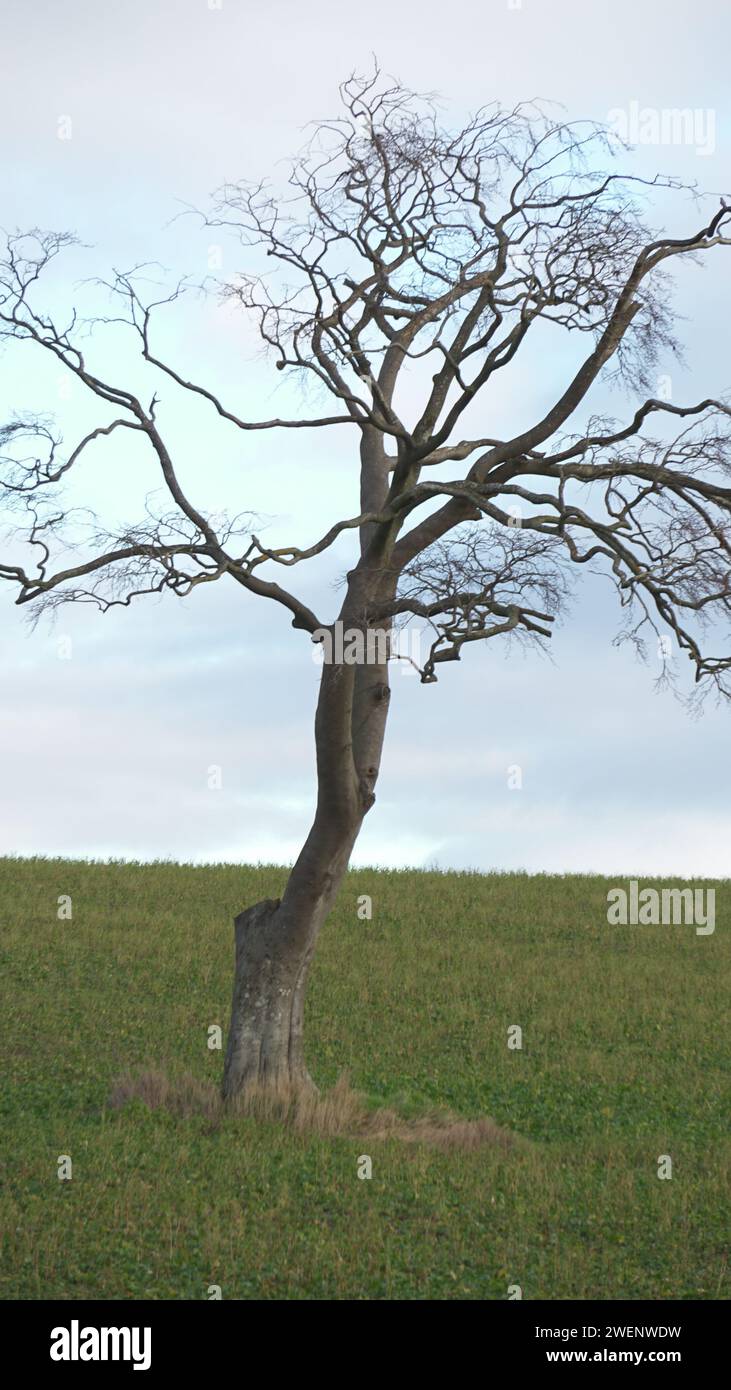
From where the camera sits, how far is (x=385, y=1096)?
20.3m

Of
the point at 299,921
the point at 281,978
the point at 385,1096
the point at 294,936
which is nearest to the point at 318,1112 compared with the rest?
the point at 281,978

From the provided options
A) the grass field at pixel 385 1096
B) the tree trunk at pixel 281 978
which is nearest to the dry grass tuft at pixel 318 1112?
the tree trunk at pixel 281 978

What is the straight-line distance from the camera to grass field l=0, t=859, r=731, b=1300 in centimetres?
1380

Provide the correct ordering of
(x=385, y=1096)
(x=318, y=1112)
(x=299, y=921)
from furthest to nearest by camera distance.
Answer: (x=385, y=1096) < (x=299, y=921) < (x=318, y=1112)

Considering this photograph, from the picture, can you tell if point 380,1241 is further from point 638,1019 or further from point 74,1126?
point 638,1019

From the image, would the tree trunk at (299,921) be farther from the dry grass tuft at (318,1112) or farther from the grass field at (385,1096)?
the grass field at (385,1096)

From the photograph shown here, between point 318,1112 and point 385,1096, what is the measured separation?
2.73 metres

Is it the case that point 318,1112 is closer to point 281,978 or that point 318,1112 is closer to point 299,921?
point 281,978

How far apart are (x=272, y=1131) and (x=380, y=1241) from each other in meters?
3.36

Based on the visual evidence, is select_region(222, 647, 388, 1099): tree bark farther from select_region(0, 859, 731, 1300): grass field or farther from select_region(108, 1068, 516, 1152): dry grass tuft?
select_region(0, 859, 731, 1300): grass field

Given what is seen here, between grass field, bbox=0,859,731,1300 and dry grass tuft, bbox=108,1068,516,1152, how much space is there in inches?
14.2

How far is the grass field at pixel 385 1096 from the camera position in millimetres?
13805
